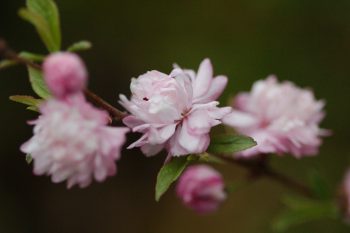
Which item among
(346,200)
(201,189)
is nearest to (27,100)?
(201,189)

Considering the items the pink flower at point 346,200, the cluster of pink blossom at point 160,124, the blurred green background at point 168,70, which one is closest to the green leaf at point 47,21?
the cluster of pink blossom at point 160,124

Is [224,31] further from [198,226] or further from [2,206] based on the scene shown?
[2,206]

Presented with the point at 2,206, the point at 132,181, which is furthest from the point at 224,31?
the point at 2,206

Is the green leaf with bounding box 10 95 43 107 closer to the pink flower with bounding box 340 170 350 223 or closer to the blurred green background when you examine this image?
the pink flower with bounding box 340 170 350 223

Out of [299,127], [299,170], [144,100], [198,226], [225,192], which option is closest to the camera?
[144,100]

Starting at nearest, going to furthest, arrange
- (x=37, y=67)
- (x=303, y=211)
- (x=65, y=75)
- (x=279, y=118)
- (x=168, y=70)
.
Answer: (x=65, y=75) → (x=37, y=67) → (x=279, y=118) → (x=303, y=211) → (x=168, y=70)

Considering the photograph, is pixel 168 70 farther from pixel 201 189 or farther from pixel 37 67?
pixel 37 67
